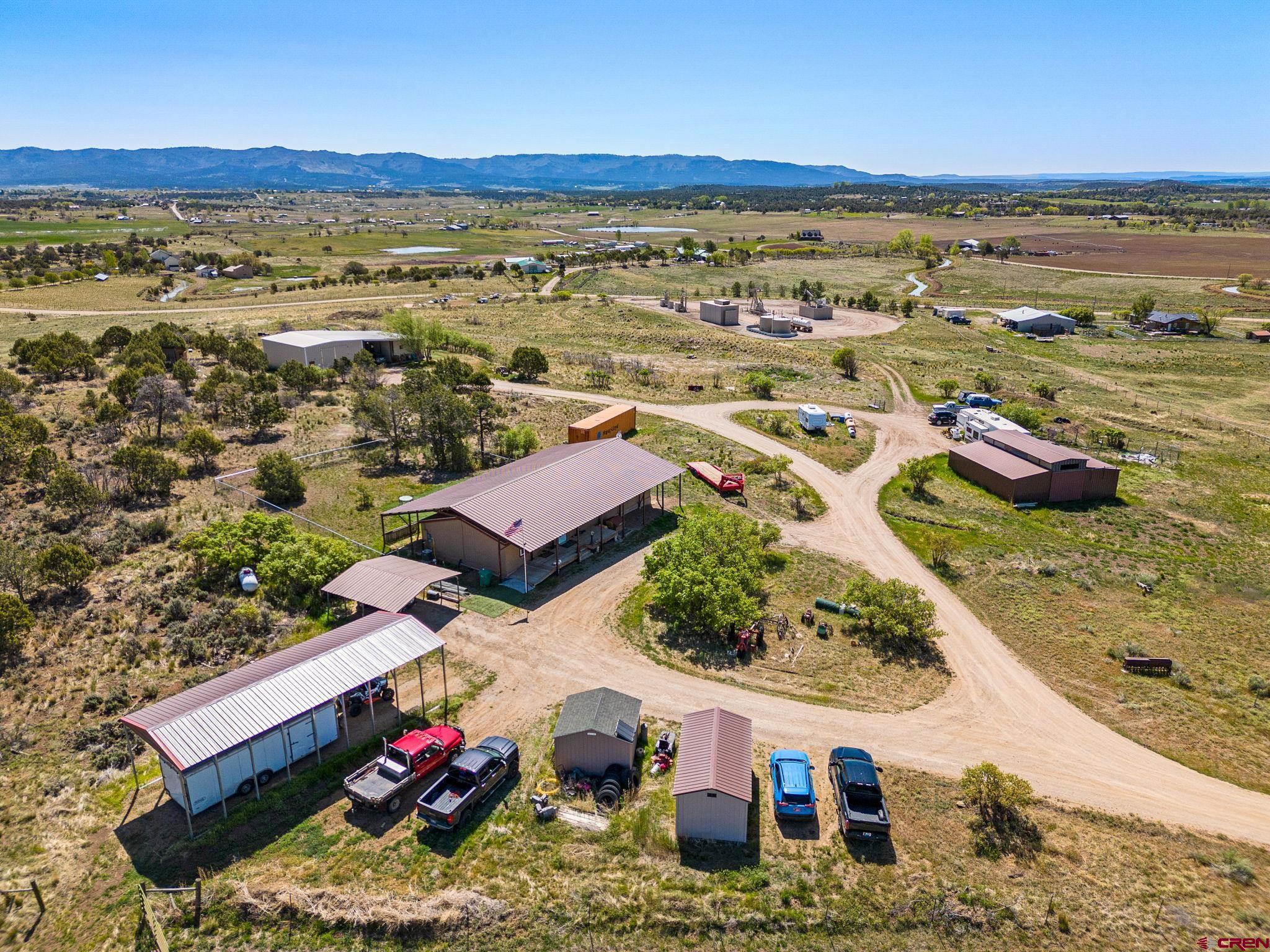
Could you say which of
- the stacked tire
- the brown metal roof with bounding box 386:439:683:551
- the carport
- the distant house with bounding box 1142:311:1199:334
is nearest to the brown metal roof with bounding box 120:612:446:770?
the carport

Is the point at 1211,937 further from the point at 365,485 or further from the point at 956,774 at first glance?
the point at 365,485

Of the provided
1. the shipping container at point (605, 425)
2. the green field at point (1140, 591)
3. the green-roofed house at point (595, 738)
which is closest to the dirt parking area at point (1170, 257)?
the green field at point (1140, 591)

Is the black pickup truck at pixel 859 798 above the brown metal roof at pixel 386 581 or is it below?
below

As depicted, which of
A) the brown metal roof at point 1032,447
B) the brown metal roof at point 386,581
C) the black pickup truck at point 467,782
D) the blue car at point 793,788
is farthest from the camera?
the brown metal roof at point 1032,447

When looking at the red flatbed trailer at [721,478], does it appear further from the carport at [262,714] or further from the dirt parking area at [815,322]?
the dirt parking area at [815,322]

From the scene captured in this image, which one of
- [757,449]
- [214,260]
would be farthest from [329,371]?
[214,260]

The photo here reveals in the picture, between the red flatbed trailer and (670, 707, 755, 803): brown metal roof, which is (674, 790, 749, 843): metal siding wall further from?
the red flatbed trailer
